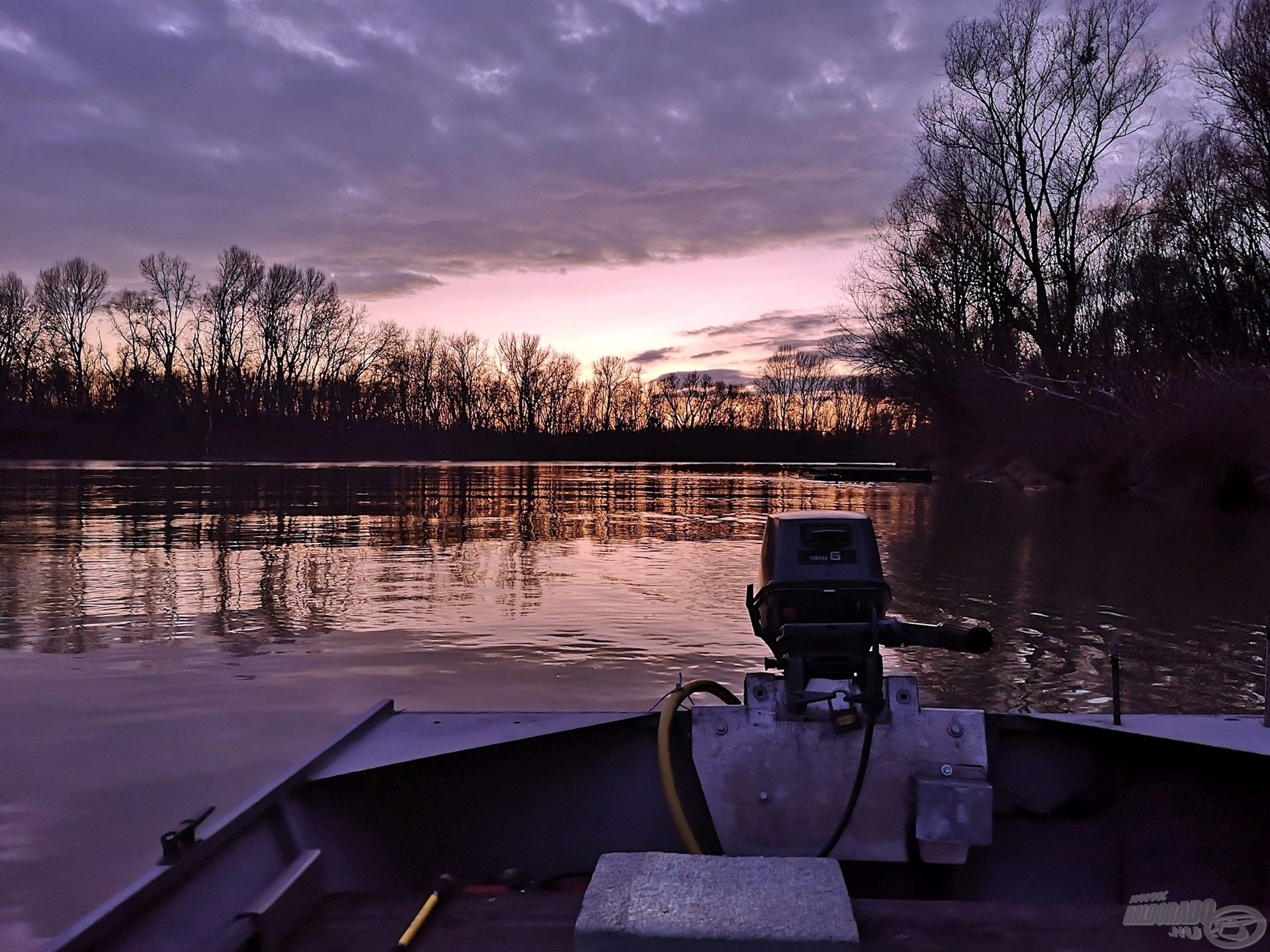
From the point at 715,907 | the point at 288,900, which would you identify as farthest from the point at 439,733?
the point at 715,907

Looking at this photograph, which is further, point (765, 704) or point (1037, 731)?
point (1037, 731)

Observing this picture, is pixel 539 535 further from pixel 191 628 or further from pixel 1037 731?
pixel 1037 731

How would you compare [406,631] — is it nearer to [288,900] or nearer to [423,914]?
[288,900]

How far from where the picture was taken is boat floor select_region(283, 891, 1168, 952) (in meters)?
2.34

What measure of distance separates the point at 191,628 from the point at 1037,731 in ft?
23.1

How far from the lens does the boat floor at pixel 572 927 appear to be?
2336 millimetres

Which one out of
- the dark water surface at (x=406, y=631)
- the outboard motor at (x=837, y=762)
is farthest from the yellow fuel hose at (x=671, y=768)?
the dark water surface at (x=406, y=631)

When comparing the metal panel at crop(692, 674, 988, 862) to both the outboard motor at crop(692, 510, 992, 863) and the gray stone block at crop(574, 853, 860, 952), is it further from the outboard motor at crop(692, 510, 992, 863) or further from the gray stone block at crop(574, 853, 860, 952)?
the gray stone block at crop(574, 853, 860, 952)

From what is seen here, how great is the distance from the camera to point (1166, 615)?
30.3ft

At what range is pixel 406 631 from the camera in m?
8.35

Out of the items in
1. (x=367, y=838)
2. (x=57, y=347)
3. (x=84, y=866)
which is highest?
(x=57, y=347)

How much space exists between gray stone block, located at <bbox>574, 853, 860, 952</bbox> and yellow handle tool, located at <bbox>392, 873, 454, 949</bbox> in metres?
0.39

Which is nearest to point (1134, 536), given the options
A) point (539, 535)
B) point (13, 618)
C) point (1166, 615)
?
point (1166, 615)
